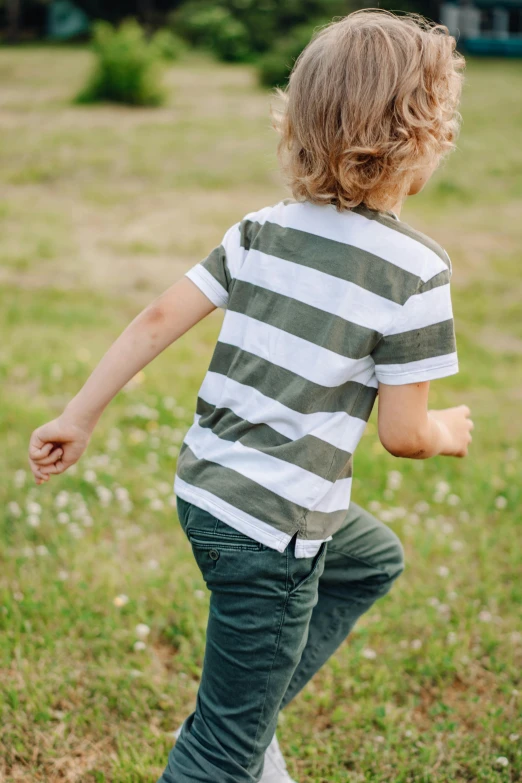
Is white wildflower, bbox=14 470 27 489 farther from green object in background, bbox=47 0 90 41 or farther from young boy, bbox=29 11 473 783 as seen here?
green object in background, bbox=47 0 90 41

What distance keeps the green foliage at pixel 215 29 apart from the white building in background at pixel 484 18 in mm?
7609

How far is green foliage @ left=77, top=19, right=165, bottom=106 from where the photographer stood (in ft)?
46.8

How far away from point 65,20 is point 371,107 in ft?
97.6

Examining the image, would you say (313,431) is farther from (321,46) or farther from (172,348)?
(172,348)

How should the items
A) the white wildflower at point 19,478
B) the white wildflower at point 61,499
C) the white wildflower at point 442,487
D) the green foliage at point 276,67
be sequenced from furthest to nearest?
the green foliage at point 276,67, the white wildflower at point 442,487, the white wildflower at point 19,478, the white wildflower at point 61,499

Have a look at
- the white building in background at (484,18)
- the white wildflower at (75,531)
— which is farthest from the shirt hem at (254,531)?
the white building in background at (484,18)

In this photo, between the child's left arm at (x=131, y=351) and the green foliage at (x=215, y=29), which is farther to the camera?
the green foliage at (x=215, y=29)

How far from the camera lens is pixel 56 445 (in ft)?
6.45

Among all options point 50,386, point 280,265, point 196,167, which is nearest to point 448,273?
point 280,265

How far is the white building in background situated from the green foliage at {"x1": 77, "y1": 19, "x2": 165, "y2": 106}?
1517cm

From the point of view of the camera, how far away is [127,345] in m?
1.86

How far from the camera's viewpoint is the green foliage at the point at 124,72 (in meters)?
14.2

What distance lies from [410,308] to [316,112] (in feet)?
1.44

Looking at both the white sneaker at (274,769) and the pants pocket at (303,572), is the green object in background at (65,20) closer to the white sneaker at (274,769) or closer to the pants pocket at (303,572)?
the white sneaker at (274,769)
